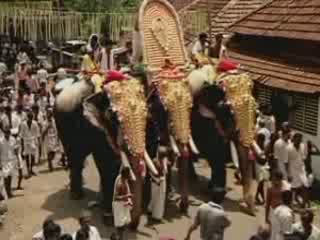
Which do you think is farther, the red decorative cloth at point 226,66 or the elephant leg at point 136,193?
the red decorative cloth at point 226,66

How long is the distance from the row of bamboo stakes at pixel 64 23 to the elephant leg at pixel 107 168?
34.3ft

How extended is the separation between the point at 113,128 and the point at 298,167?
2.81 metres

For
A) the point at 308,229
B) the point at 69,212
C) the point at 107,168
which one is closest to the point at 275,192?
the point at 308,229

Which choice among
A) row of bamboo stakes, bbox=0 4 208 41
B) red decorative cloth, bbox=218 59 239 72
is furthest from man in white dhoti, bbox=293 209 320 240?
row of bamboo stakes, bbox=0 4 208 41

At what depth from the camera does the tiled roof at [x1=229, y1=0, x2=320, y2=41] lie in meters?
14.2

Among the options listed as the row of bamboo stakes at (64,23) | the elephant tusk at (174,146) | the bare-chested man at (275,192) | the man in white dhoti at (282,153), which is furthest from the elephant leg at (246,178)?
the row of bamboo stakes at (64,23)

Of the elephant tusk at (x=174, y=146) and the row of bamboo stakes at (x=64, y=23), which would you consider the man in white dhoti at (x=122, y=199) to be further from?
the row of bamboo stakes at (x=64, y=23)

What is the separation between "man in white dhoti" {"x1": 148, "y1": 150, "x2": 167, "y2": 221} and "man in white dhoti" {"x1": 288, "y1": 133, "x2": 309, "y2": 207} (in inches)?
75.0

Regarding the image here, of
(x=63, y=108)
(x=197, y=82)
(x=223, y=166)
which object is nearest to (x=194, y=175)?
(x=223, y=166)

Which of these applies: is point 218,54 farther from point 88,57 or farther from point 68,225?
point 68,225

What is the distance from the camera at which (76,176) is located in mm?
11203

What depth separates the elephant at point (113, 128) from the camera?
31.8ft

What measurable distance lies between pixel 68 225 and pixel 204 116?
2.70 meters

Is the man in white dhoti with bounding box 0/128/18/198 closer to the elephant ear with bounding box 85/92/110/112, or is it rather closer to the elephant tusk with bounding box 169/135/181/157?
the elephant ear with bounding box 85/92/110/112
